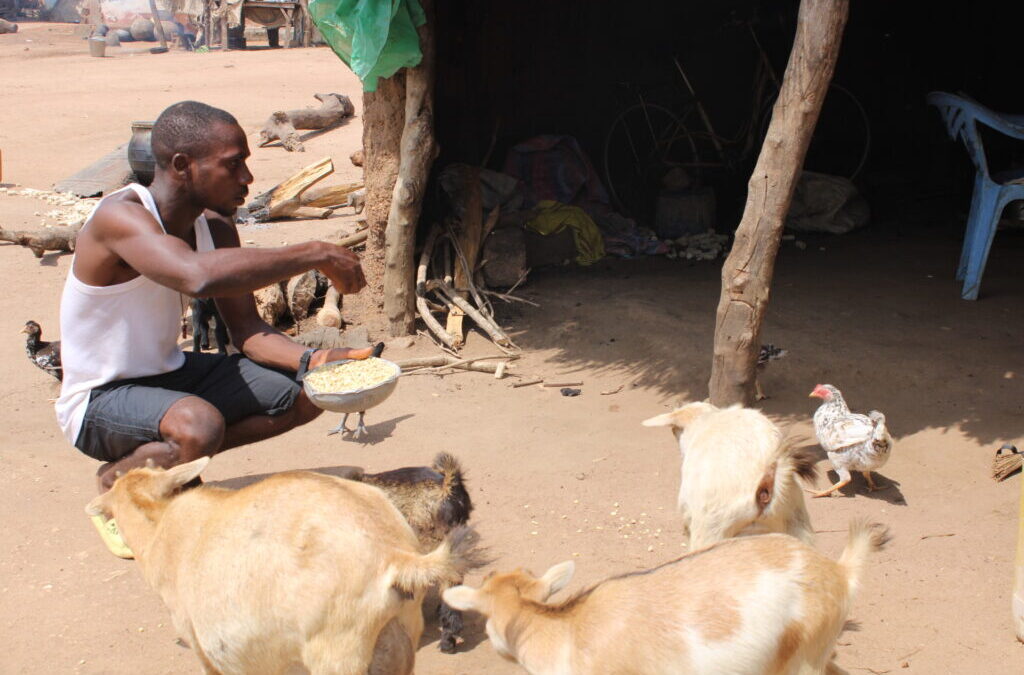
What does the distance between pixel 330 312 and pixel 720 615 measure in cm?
548

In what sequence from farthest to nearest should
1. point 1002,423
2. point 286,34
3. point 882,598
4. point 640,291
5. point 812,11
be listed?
point 286,34
point 640,291
point 1002,423
point 812,11
point 882,598

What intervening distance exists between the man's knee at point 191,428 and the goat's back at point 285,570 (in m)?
0.96

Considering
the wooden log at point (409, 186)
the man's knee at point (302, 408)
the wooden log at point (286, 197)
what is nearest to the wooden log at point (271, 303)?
the wooden log at point (409, 186)

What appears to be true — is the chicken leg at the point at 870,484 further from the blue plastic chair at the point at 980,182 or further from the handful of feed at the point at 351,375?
the blue plastic chair at the point at 980,182

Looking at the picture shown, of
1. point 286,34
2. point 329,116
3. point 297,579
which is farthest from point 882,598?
point 286,34

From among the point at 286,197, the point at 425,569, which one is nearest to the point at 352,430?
the point at 425,569

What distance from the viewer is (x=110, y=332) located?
150 inches

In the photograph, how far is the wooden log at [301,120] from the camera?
15.2m

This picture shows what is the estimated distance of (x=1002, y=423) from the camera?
514 centimetres

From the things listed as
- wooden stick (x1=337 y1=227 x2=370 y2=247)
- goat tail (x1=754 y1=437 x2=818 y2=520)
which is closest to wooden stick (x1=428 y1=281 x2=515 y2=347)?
wooden stick (x1=337 y1=227 x2=370 y2=247)

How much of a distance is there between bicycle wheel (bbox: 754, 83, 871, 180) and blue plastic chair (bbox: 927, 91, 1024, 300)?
3.35 metres

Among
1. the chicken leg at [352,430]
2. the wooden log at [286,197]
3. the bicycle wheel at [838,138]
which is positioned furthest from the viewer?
the wooden log at [286,197]

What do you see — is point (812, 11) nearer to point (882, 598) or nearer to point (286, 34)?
→ point (882, 598)

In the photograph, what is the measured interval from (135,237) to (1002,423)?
457cm
